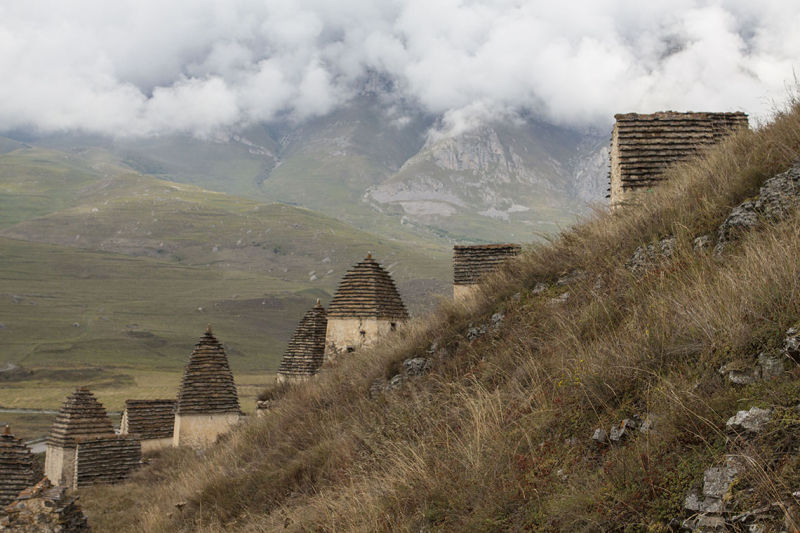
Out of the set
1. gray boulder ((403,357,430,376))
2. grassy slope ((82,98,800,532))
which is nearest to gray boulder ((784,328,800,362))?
grassy slope ((82,98,800,532))

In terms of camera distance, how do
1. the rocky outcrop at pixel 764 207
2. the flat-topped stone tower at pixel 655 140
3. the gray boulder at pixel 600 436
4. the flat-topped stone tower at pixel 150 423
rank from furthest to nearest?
the flat-topped stone tower at pixel 150 423, the flat-topped stone tower at pixel 655 140, the rocky outcrop at pixel 764 207, the gray boulder at pixel 600 436

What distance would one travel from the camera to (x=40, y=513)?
1066cm

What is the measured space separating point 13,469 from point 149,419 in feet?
53.1

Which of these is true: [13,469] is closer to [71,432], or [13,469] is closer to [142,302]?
[71,432]

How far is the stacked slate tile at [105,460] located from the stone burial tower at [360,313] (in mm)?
10070

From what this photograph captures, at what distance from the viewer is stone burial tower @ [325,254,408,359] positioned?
2430 centimetres

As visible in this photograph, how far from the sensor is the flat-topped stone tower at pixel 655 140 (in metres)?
14.0

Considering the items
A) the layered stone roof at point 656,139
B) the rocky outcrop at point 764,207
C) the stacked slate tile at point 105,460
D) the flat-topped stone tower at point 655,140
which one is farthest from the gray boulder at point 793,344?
the stacked slate tile at point 105,460

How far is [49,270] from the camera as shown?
171250mm

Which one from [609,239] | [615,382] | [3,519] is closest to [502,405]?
[615,382]

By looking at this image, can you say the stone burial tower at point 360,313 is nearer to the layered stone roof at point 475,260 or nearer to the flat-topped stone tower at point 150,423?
the layered stone roof at point 475,260

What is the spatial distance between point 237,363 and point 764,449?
118 metres

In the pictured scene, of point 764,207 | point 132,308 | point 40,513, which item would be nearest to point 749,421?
point 764,207

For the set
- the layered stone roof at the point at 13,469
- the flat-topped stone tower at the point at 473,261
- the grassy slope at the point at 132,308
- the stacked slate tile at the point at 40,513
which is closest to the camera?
the stacked slate tile at the point at 40,513
